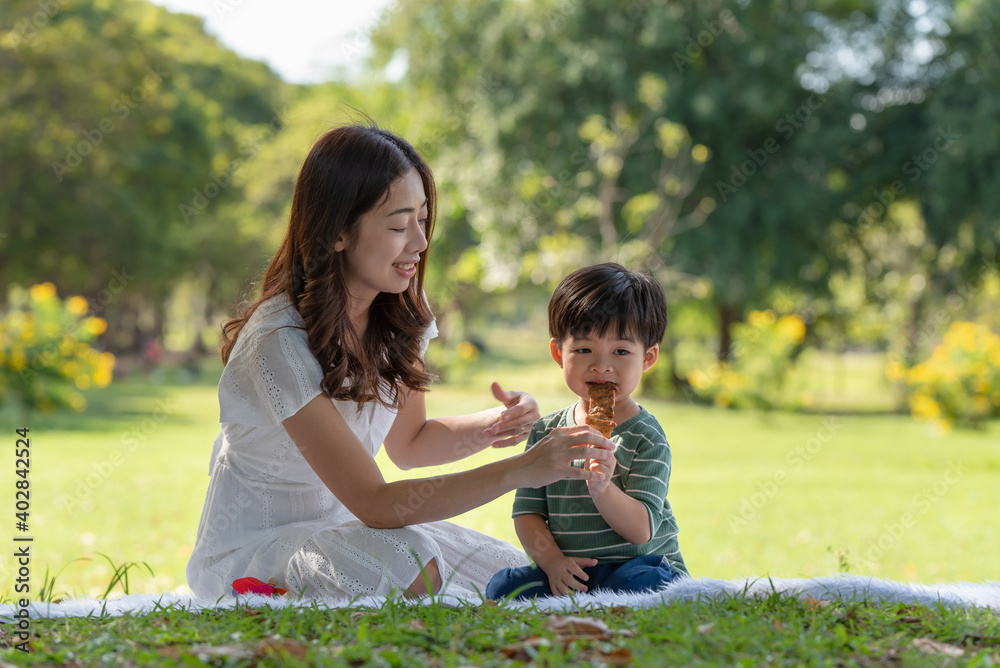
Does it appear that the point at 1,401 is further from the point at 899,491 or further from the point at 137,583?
the point at 899,491

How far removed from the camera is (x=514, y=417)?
319 cm

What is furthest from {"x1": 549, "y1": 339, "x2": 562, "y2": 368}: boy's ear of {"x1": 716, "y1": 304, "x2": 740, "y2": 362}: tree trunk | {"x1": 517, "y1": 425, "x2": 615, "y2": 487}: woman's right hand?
{"x1": 716, "y1": 304, "x2": 740, "y2": 362}: tree trunk

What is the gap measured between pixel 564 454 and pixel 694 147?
46.1ft

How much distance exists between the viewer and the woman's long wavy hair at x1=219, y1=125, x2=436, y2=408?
302 centimetres

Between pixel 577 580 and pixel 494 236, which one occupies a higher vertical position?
pixel 494 236

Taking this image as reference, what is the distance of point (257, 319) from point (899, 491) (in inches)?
294

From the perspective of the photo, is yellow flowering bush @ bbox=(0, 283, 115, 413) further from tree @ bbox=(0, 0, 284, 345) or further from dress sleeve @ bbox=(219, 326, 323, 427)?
dress sleeve @ bbox=(219, 326, 323, 427)

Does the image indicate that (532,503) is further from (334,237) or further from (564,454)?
(334,237)

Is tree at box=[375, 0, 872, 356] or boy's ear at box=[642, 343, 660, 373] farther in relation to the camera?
tree at box=[375, 0, 872, 356]

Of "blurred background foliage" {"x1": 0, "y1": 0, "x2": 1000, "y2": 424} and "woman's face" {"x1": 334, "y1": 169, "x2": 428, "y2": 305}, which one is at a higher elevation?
"blurred background foliage" {"x1": 0, "y1": 0, "x2": 1000, "y2": 424}

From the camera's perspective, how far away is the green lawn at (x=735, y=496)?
6.11 m

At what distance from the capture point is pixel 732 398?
1443 cm

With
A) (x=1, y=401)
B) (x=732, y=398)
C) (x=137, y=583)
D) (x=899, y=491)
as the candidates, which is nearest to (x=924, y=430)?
(x=732, y=398)

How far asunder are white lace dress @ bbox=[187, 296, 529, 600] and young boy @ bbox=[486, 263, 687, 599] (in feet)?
1.01
